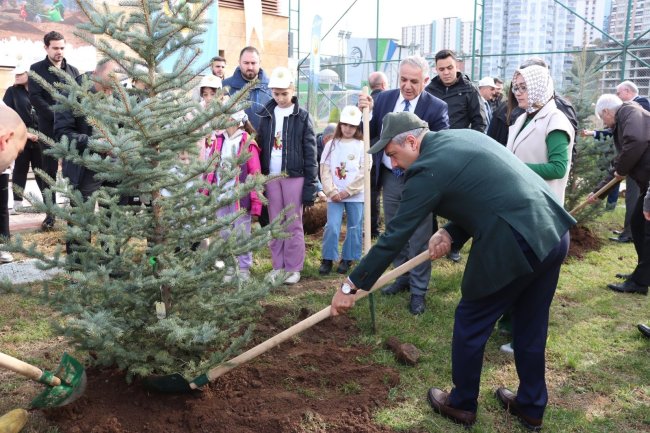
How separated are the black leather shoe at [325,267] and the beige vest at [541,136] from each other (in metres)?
2.66

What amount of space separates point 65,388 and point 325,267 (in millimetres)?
3435

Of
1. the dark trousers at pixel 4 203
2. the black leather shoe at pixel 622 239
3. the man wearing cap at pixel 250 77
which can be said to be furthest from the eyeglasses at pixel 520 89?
the dark trousers at pixel 4 203

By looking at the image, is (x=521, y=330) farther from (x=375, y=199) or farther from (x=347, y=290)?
(x=375, y=199)

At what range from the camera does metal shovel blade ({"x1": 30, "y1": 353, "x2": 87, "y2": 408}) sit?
3.05 m

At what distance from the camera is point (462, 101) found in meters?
5.92

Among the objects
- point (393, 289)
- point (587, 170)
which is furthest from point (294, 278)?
point (587, 170)

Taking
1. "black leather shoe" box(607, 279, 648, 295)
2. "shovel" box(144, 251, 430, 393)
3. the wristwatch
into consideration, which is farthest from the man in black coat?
"black leather shoe" box(607, 279, 648, 295)

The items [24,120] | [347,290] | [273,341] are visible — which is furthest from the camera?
[24,120]

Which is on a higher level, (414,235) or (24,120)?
(24,120)

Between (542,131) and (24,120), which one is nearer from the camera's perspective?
(542,131)

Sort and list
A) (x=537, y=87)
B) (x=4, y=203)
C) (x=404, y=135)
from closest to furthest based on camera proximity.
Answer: (x=404, y=135)
(x=537, y=87)
(x=4, y=203)

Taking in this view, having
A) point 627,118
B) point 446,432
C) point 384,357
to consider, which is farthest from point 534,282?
point 627,118

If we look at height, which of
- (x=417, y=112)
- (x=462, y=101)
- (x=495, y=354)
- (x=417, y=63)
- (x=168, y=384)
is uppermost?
(x=417, y=63)

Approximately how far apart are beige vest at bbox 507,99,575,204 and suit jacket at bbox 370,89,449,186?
0.85m
